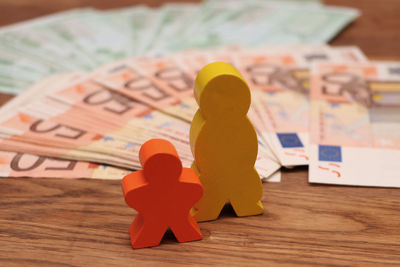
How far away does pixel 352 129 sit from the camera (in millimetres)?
958

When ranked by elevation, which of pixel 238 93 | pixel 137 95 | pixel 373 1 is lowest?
pixel 373 1

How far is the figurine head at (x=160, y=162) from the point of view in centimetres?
63

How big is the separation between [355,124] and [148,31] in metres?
0.71

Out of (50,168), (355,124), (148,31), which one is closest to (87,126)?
(50,168)

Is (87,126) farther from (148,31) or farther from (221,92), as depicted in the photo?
(148,31)

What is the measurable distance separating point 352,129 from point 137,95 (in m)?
0.41

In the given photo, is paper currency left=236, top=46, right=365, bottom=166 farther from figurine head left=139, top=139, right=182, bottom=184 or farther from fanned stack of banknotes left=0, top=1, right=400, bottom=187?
figurine head left=139, top=139, right=182, bottom=184

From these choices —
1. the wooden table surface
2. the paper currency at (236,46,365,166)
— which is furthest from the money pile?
the wooden table surface

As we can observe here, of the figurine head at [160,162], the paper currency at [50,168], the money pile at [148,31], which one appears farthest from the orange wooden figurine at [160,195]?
the money pile at [148,31]

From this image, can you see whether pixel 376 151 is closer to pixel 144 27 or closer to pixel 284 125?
pixel 284 125

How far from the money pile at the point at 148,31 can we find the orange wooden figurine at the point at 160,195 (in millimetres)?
641

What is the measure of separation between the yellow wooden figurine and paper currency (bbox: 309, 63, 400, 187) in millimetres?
152

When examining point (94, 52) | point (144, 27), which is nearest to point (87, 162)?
point (94, 52)

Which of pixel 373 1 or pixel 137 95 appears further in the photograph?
pixel 373 1
